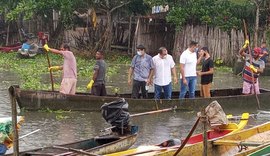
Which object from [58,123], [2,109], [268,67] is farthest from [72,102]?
[268,67]

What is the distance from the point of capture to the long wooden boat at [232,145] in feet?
29.9

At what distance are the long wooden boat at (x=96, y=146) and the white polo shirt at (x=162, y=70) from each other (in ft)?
14.9

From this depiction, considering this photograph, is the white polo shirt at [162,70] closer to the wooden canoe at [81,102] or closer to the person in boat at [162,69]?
the person in boat at [162,69]

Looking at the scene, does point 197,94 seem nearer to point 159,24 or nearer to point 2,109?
point 2,109

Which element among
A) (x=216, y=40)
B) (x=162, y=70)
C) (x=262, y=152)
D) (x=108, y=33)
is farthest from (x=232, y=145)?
(x=108, y=33)

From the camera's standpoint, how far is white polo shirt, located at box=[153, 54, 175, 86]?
15.3 meters

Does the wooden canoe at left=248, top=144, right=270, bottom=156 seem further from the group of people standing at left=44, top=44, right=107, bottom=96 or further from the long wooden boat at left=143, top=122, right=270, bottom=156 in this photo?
the group of people standing at left=44, top=44, right=107, bottom=96

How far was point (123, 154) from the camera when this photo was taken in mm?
9250

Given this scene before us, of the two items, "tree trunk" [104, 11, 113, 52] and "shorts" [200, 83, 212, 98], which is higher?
"tree trunk" [104, 11, 113, 52]

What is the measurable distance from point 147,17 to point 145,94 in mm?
14462

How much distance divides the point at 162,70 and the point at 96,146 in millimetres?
5489

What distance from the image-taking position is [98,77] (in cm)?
1504

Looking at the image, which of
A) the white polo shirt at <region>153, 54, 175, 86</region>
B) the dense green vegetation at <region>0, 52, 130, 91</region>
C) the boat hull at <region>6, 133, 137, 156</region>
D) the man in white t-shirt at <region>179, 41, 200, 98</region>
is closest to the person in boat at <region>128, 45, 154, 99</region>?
the white polo shirt at <region>153, 54, 175, 86</region>

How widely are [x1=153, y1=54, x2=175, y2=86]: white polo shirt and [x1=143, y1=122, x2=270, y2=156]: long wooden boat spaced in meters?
5.12
